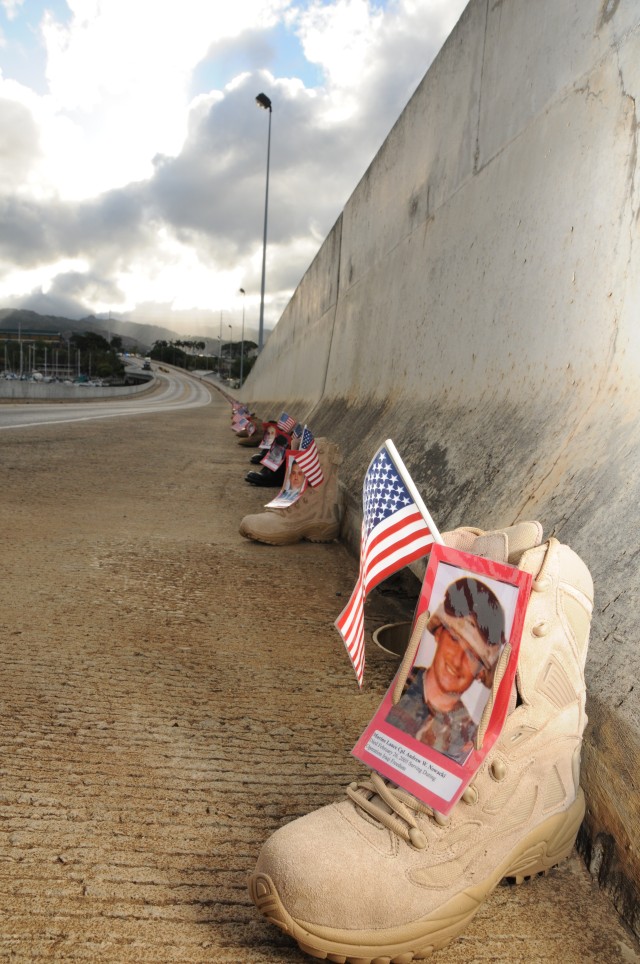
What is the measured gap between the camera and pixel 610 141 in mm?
2242

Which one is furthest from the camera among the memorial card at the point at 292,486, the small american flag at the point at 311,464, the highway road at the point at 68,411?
the highway road at the point at 68,411

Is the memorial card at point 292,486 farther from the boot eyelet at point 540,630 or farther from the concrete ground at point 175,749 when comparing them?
the boot eyelet at point 540,630

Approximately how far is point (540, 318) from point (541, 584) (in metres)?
1.59

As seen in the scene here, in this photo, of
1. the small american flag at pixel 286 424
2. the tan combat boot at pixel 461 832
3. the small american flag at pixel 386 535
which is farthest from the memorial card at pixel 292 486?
the tan combat boot at pixel 461 832

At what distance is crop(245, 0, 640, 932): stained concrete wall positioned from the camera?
1505mm

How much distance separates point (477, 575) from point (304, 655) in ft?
4.29

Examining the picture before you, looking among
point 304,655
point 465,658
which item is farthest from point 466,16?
point 465,658

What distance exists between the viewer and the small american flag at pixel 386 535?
1476mm

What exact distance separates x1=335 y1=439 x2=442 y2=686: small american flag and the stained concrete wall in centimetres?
45

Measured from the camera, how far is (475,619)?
135 cm

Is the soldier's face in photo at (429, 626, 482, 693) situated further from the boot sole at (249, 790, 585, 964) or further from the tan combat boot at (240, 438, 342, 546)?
the tan combat boot at (240, 438, 342, 546)

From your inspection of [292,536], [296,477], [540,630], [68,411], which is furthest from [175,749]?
[68,411]

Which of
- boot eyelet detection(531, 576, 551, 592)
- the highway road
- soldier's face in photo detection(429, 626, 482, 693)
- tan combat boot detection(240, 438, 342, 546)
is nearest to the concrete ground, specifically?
tan combat boot detection(240, 438, 342, 546)

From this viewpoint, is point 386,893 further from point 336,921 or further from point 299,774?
point 299,774
